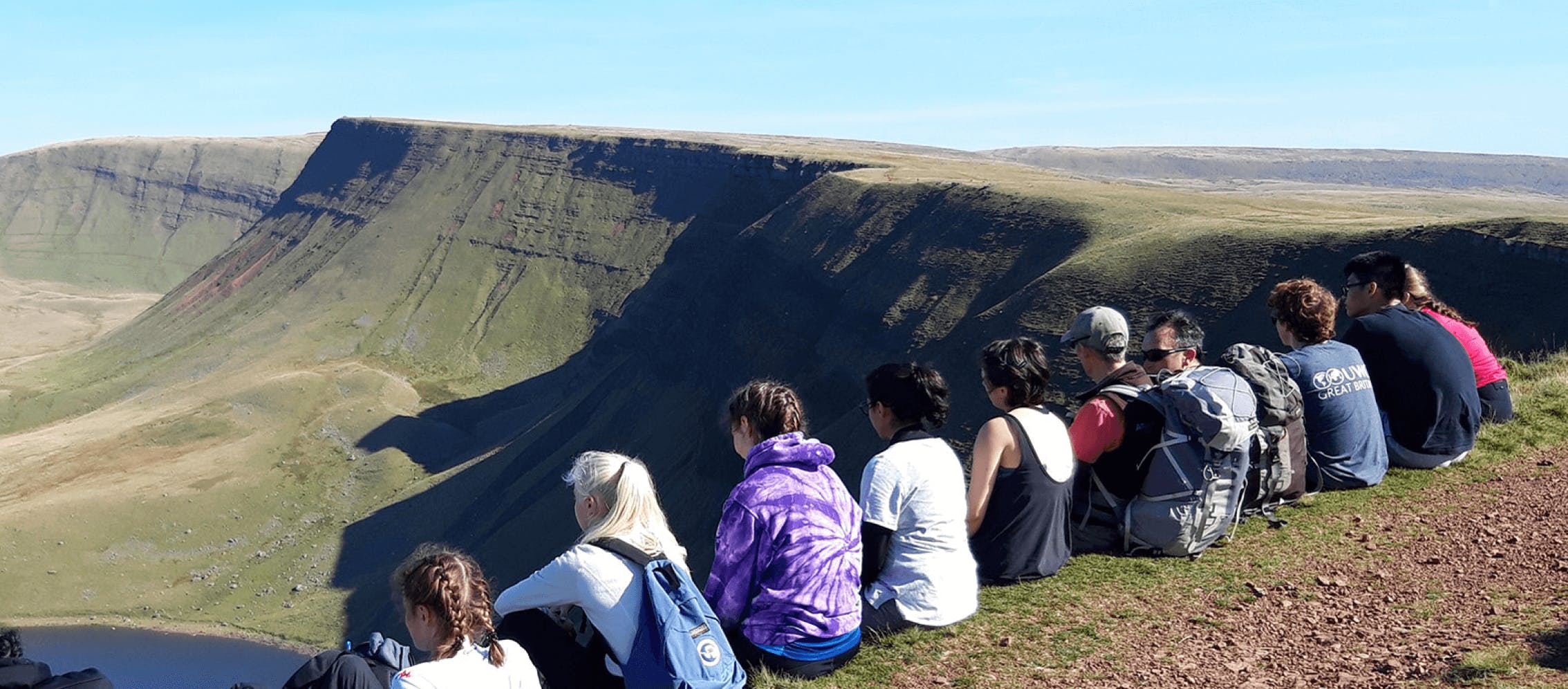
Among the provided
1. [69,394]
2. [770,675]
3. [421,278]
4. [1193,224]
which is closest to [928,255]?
[1193,224]

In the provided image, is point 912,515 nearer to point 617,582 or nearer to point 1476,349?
point 617,582

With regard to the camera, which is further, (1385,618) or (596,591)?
(1385,618)

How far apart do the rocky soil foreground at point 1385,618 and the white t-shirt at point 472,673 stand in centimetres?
299

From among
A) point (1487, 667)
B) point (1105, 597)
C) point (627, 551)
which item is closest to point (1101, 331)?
point (1105, 597)

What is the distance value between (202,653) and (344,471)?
26.4m

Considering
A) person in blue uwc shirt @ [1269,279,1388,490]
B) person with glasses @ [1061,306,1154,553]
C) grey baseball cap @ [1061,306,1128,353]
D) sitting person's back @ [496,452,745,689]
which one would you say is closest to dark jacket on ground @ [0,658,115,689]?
sitting person's back @ [496,452,745,689]

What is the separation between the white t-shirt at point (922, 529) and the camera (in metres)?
8.61

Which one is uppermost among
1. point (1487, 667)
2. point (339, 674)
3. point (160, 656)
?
point (339, 674)

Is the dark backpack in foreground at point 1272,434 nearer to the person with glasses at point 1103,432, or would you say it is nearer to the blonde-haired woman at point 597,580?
the person with glasses at point 1103,432

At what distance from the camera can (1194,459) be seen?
391 inches

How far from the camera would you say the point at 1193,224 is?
55031 millimetres

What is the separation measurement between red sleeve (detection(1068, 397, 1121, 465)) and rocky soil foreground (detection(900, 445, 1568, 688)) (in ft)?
4.21

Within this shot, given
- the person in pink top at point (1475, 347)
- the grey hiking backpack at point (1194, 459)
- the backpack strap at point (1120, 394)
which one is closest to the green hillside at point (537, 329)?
the person in pink top at point (1475, 347)

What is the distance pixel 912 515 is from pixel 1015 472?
1178 mm
